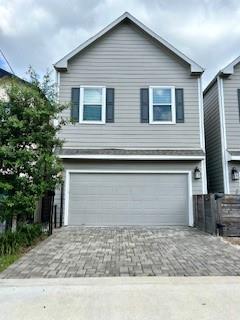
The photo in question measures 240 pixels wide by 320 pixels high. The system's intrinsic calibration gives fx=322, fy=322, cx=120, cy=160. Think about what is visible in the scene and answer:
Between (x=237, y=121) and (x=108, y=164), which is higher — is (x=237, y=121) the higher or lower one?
the higher one

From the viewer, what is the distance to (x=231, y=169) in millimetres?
12078

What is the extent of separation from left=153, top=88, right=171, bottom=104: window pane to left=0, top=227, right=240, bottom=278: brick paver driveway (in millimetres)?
5172

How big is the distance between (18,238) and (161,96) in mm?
7559

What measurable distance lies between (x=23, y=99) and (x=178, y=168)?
20.5 feet

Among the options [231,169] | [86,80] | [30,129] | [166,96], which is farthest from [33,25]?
[231,169]

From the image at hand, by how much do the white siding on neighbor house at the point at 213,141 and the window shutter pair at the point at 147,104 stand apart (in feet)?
5.20

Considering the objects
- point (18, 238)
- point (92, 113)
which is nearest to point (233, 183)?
point (92, 113)

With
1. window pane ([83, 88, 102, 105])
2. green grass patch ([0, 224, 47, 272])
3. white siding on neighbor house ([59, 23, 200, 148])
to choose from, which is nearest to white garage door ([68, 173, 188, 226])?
white siding on neighbor house ([59, 23, 200, 148])

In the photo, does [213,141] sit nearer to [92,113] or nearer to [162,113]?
[162,113]

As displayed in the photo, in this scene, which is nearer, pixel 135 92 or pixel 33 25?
pixel 135 92

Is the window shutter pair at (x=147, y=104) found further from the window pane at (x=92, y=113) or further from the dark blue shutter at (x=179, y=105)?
the window pane at (x=92, y=113)

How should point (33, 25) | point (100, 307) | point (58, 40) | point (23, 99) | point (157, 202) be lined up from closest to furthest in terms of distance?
point (100, 307)
point (23, 99)
point (157, 202)
point (33, 25)
point (58, 40)

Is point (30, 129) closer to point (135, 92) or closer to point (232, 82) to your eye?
point (135, 92)

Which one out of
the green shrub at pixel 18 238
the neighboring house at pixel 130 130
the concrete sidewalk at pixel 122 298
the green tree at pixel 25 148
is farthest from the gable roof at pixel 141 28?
the concrete sidewalk at pixel 122 298
